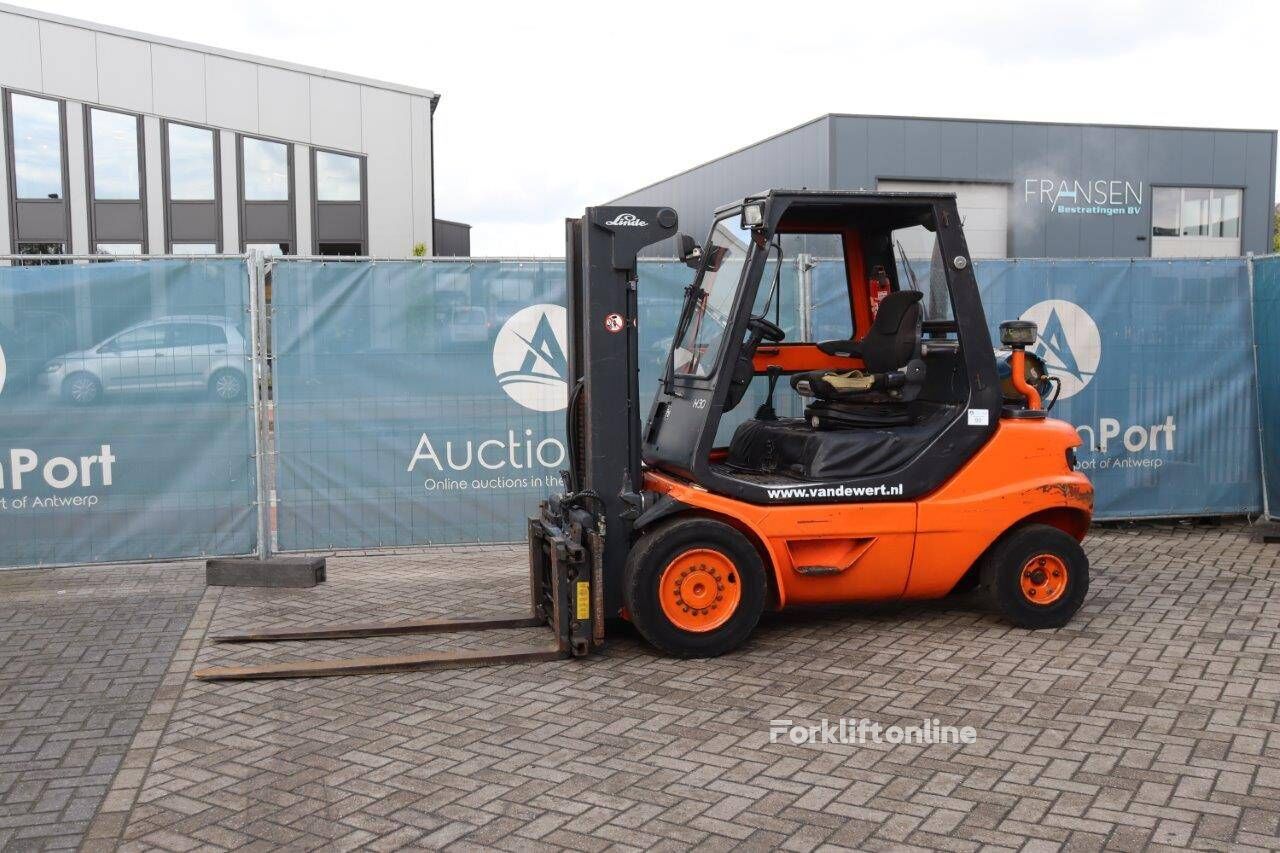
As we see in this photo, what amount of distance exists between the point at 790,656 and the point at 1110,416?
5.04m

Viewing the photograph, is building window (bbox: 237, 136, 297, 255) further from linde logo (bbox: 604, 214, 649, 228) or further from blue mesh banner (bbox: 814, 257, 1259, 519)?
linde logo (bbox: 604, 214, 649, 228)

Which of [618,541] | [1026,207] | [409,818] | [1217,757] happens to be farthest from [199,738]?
[1026,207]

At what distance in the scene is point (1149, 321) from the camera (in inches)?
398

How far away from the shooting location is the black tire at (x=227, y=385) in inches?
350

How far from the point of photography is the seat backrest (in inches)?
272

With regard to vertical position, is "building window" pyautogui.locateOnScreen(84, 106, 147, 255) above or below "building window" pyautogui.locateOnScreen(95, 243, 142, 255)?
above

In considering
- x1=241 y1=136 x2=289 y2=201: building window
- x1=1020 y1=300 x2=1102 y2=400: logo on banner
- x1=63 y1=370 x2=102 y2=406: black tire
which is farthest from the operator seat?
x1=241 y1=136 x2=289 y2=201: building window

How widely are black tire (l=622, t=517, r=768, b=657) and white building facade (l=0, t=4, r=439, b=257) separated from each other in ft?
76.3

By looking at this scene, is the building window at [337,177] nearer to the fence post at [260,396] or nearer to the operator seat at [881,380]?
the fence post at [260,396]

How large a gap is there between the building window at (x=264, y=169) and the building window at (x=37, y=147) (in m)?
4.12

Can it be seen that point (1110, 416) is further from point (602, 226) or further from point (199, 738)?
point (199, 738)
